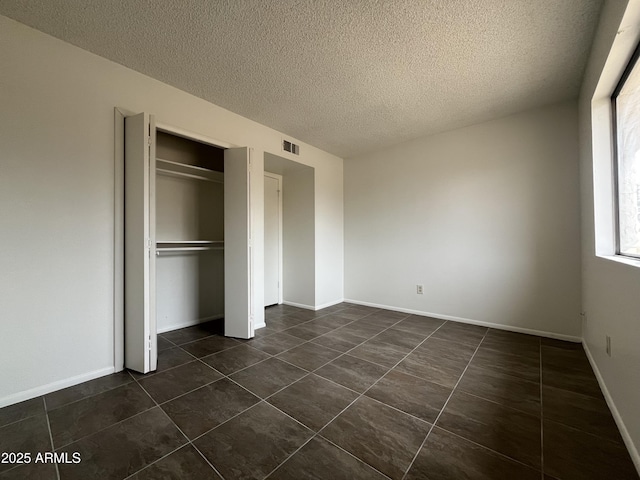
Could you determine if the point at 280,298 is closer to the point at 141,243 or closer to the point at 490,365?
the point at 141,243

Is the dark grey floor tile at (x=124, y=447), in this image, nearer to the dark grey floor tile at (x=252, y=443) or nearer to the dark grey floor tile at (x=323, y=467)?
the dark grey floor tile at (x=252, y=443)

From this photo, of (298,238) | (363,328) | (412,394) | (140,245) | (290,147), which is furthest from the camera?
(298,238)

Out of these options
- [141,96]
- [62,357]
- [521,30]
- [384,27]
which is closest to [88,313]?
[62,357]

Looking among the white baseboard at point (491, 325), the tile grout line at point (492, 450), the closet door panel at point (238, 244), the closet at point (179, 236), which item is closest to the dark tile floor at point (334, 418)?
the tile grout line at point (492, 450)

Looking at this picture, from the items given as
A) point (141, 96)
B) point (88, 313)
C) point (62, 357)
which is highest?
point (141, 96)

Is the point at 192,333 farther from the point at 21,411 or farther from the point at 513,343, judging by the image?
the point at 513,343

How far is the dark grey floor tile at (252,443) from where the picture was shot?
1235 mm

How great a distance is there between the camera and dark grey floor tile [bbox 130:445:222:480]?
1.18 meters

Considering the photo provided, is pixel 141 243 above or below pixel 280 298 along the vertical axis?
above

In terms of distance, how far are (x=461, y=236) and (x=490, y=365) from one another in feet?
5.56

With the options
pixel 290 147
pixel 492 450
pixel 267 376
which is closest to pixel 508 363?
pixel 492 450

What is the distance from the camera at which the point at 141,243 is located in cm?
209

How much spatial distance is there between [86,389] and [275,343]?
59.6 inches

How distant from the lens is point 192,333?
120 inches
